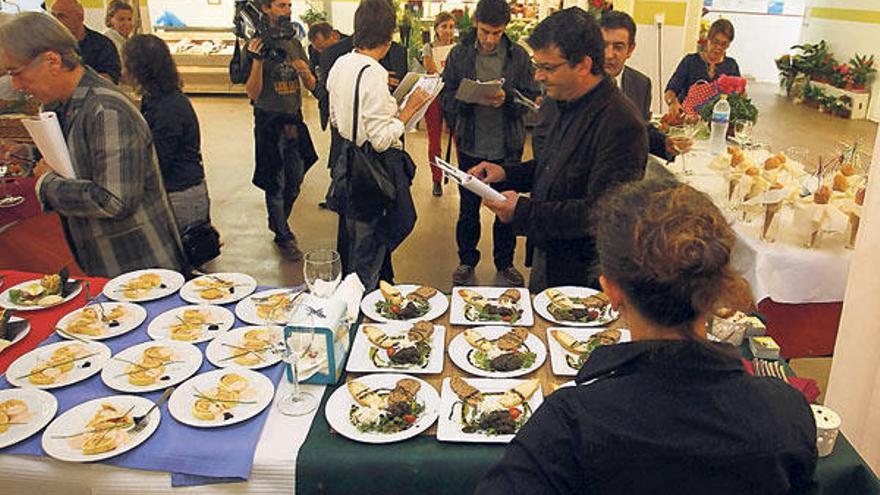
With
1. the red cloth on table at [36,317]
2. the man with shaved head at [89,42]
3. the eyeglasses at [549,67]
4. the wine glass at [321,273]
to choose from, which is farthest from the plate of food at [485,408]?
the man with shaved head at [89,42]

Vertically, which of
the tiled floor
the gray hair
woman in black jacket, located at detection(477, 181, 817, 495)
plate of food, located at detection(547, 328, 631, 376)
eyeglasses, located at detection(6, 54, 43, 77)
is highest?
the gray hair

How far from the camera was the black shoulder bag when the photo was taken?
3193mm

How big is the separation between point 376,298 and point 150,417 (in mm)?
816

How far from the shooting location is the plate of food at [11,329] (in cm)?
202

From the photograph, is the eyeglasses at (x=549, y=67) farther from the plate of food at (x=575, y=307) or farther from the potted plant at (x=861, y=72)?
the potted plant at (x=861, y=72)

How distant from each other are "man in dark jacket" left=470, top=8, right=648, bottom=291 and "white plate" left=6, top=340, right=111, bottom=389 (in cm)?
135

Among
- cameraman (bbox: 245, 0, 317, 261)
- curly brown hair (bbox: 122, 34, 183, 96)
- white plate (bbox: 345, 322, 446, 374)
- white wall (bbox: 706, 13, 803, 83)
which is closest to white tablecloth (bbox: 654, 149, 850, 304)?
white plate (bbox: 345, 322, 446, 374)

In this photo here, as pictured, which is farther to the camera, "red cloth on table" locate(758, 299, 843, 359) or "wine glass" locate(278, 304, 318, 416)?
"red cloth on table" locate(758, 299, 843, 359)

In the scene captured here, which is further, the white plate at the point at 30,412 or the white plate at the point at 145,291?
the white plate at the point at 145,291

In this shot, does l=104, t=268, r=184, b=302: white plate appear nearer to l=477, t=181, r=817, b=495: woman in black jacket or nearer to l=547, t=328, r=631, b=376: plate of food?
l=547, t=328, r=631, b=376: plate of food

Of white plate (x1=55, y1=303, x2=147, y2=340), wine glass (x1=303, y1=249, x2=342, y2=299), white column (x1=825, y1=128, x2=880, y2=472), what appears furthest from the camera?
white column (x1=825, y1=128, x2=880, y2=472)

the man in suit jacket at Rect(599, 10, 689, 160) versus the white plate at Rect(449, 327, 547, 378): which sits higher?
the man in suit jacket at Rect(599, 10, 689, 160)

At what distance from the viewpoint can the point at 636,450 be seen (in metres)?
0.95

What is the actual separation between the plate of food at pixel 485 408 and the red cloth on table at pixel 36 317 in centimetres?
125
